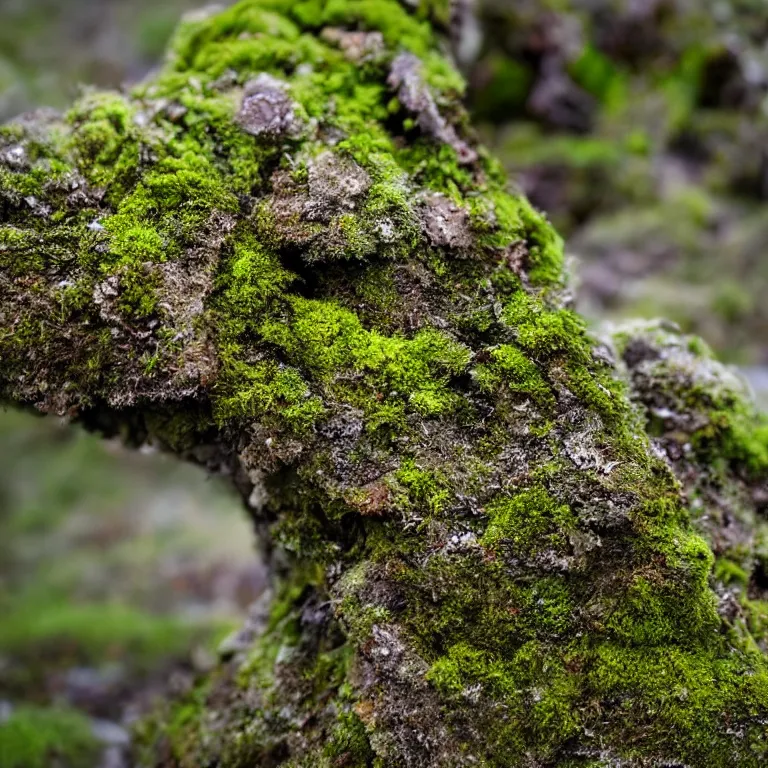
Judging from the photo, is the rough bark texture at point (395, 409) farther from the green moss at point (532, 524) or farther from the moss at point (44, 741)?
the moss at point (44, 741)

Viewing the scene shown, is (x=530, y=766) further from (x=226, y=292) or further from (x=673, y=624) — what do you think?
(x=226, y=292)

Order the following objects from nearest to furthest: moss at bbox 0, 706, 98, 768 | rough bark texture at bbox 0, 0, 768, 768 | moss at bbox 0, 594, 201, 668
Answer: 1. rough bark texture at bbox 0, 0, 768, 768
2. moss at bbox 0, 706, 98, 768
3. moss at bbox 0, 594, 201, 668

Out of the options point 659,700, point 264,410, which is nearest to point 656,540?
point 659,700

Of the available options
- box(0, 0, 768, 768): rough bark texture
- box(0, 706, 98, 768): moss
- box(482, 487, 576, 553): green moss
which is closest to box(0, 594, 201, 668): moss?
box(0, 706, 98, 768): moss

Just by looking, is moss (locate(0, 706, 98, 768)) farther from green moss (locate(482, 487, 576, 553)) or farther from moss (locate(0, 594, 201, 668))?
green moss (locate(482, 487, 576, 553))

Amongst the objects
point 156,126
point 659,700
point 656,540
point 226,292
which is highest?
point 156,126

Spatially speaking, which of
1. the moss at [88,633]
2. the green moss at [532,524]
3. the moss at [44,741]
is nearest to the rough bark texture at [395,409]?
the green moss at [532,524]

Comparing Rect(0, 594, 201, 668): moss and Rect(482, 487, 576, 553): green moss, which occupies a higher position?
Rect(0, 594, 201, 668): moss
